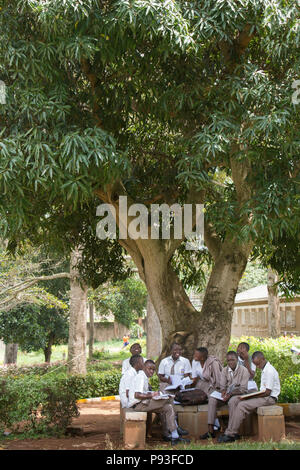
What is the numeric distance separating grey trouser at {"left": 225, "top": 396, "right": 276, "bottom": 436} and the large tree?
92.4 inches

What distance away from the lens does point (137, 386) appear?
26.1 ft

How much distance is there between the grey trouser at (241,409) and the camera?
26.2 feet

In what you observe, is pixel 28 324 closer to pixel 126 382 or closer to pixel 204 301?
pixel 204 301

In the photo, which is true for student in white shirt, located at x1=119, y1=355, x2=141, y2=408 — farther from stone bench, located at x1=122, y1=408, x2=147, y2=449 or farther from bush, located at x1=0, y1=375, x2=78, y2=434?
bush, located at x1=0, y1=375, x2=78, y2=434

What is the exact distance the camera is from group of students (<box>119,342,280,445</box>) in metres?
7.97

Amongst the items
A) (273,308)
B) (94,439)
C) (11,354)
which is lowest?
(11,354)

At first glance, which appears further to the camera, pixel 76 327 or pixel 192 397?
pixel 76 327

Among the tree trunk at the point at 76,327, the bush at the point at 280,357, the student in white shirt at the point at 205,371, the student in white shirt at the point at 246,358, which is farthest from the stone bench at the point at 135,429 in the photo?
the tree trunk at the point at 76,327

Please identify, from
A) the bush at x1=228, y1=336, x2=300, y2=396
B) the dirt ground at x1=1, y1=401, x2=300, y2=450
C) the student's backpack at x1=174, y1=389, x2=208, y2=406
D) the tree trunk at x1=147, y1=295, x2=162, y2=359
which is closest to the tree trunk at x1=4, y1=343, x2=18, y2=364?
the tree trunk at x1=147, y1=295, x2=162, y2=359

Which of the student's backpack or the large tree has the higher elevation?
the large tree

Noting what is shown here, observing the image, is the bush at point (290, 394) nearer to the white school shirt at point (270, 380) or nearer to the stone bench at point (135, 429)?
the white school shirt at point (270, 380)

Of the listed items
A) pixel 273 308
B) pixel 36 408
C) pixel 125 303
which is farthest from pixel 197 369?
pixel 125 303

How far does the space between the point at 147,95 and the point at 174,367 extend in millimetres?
4595
